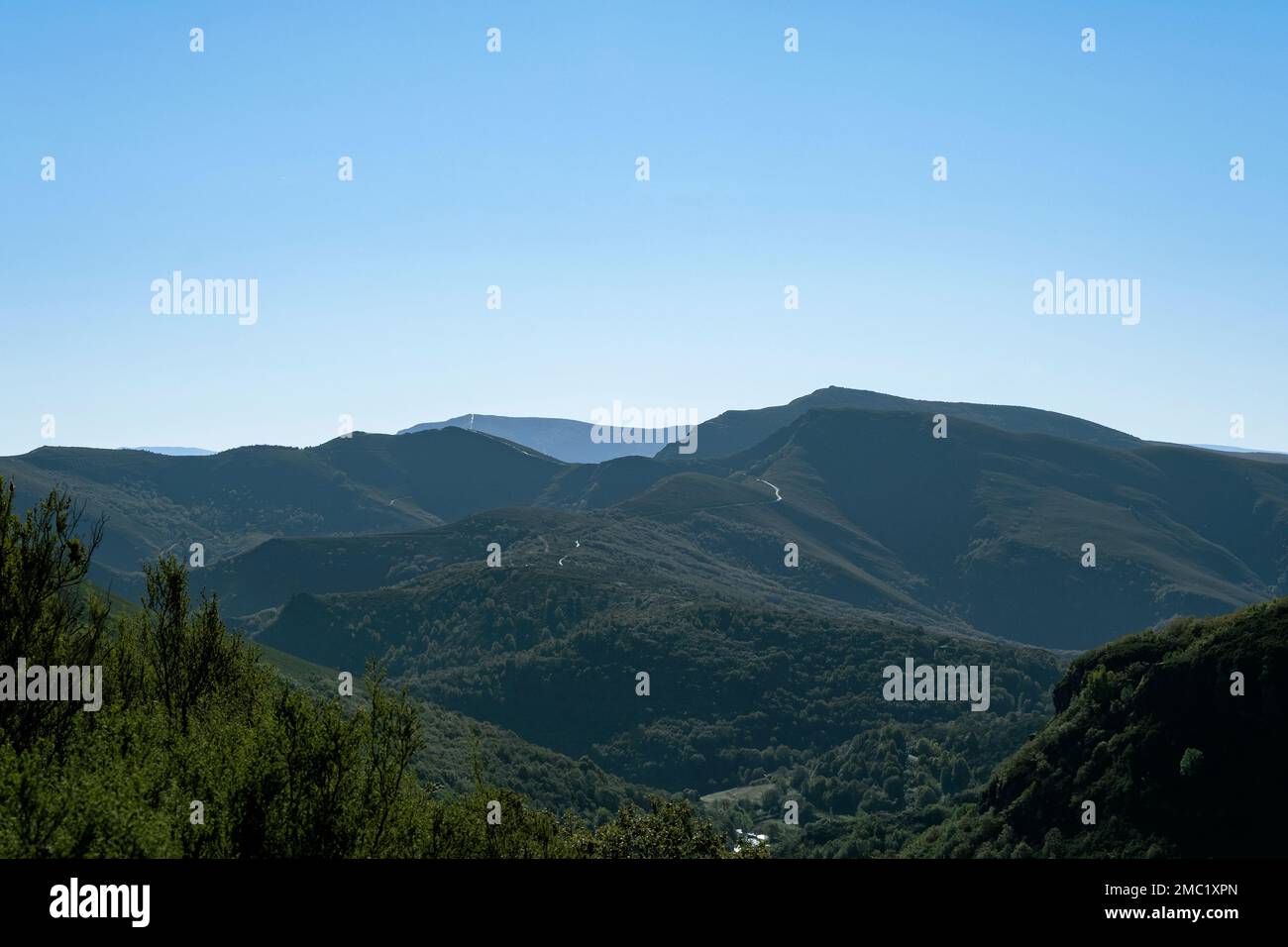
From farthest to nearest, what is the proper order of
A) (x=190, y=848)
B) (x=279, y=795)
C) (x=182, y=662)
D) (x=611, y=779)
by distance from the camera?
1. (x=611, y=779)
2. (x=182, y=662)
3. (x=279, y=795)
4. (x=190, y=848)

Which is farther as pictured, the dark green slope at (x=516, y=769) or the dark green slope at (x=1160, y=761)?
the dark green slope at (x=516, y=769)

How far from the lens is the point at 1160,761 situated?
268ft

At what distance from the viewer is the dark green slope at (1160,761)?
74188mm

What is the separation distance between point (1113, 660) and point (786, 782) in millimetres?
109480

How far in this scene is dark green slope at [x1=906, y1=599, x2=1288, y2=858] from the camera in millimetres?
74188

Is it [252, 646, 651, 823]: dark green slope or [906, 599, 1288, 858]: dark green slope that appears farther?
[252, 646, 651, 823]: dark green slope

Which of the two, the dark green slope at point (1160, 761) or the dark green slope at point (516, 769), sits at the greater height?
the dark green slope at point (1160, 761)

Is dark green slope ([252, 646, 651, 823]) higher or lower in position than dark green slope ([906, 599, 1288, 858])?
lower

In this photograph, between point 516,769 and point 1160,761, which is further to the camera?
point 516,769

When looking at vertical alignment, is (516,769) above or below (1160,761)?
below
